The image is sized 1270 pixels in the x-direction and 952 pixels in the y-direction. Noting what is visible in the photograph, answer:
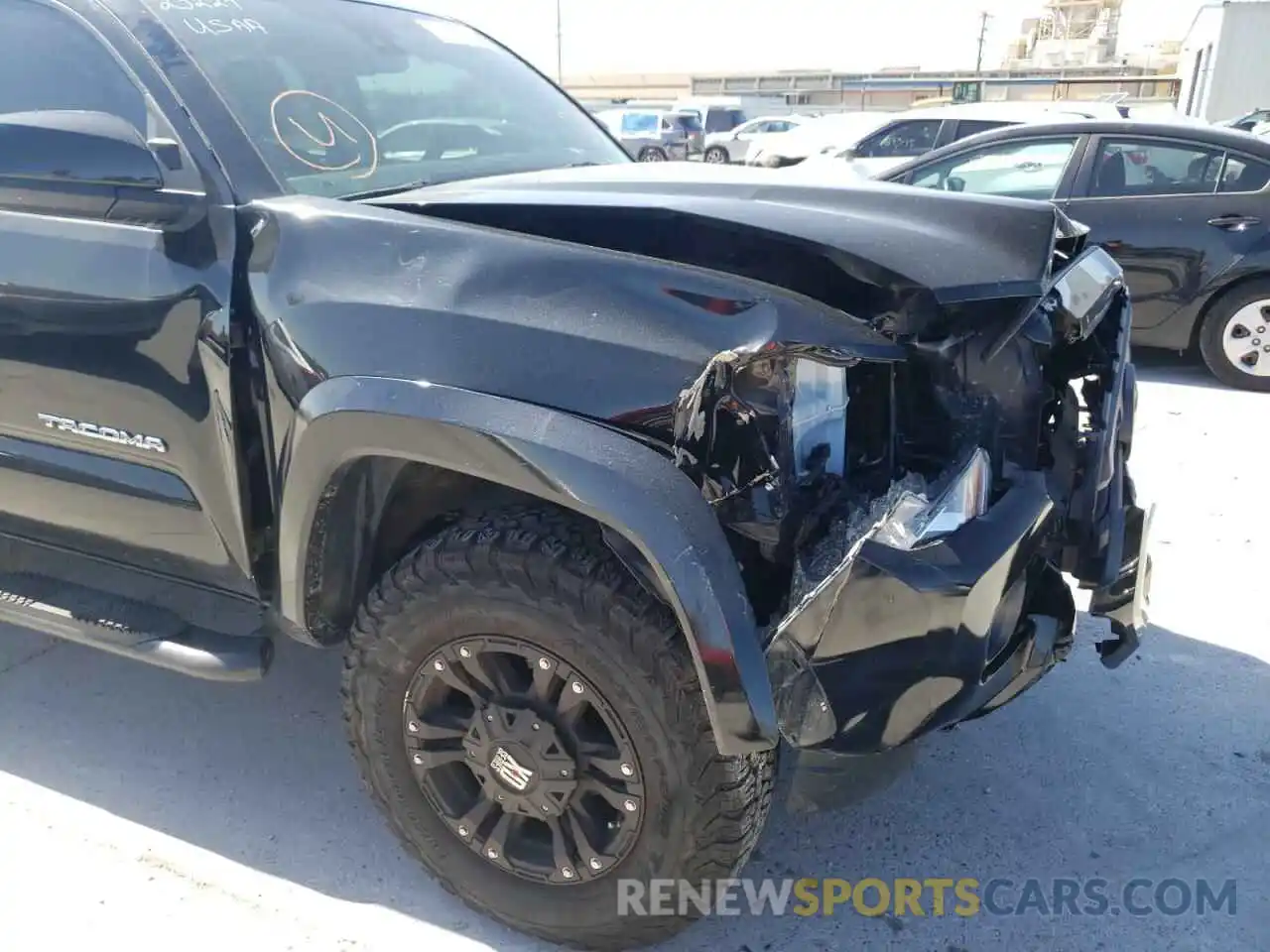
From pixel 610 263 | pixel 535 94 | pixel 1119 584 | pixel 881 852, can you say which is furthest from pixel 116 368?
pixel 1119 584

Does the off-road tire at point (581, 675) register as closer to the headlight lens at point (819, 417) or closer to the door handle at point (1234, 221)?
the headlight lens at point (819, 417)

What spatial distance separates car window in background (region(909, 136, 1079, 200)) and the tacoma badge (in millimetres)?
5901

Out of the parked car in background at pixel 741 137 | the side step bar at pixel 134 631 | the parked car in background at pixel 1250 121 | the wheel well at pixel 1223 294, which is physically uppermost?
the parked car in background at pixel 1250 121

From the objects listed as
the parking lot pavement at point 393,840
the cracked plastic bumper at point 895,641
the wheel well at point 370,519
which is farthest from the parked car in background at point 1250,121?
the wheel well at point 370,519

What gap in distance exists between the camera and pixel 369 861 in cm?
260

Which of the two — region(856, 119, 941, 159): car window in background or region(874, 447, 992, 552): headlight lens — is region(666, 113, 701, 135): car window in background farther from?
region(874, 447, 992, 552): headlight lens

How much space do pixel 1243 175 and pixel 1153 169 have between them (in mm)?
507

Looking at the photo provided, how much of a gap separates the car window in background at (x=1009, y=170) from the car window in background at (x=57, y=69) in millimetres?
5695

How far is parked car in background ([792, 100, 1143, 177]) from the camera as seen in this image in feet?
31.5

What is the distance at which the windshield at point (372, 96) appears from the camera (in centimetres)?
254

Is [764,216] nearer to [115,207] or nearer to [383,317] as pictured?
[383,317]

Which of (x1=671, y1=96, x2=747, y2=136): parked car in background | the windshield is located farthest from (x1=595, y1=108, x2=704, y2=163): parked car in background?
the windshield

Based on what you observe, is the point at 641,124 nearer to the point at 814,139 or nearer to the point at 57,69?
the point at 814,139

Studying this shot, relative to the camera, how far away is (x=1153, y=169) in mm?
6645
